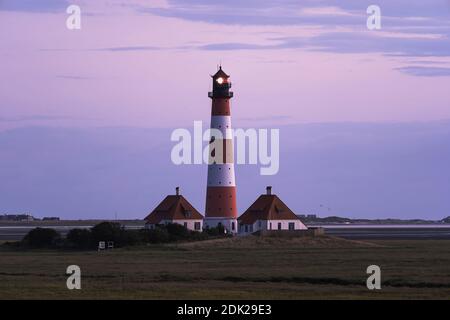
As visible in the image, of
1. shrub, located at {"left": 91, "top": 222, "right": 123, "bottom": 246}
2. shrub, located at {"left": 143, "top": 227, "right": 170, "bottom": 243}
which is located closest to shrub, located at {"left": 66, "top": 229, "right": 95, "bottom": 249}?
shrub, located at {"left": 91, "top": 222, "right": 123, "bottom": 246}

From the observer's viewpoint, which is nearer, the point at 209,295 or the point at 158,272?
the point at 209,295

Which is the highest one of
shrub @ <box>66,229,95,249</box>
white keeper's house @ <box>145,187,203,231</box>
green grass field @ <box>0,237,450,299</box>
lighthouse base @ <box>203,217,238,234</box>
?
white keeper's house @ <box>145,187,203,231</box>

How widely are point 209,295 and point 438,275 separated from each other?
36.7 ft

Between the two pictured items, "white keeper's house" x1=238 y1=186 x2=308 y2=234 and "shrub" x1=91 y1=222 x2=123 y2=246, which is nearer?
"shrub" x1=91 y1=222 x2=123 y2=246

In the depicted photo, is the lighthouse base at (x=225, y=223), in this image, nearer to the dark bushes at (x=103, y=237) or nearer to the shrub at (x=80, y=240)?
the dark bushes at (x=103, y=237)

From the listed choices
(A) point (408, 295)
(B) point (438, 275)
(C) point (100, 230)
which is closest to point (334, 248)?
(C) point (100, 230)

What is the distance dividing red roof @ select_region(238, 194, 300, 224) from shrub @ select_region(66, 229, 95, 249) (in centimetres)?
1277

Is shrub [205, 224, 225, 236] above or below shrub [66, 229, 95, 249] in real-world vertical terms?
above

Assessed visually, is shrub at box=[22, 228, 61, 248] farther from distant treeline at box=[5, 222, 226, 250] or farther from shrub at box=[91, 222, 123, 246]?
shrub at box=[91, 222, 123, 246]

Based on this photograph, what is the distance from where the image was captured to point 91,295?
36188mm

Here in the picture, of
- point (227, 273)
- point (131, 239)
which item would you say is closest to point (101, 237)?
point (131, 239)

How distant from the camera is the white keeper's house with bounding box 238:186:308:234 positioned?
78.8 meters

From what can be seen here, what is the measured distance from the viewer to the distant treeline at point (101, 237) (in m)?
69.9
